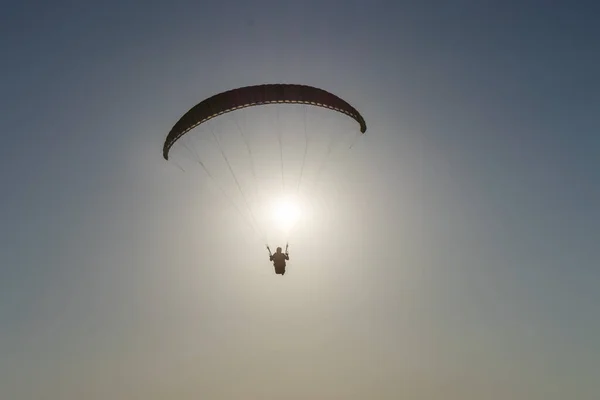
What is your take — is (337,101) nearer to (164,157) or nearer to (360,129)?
(360,129)

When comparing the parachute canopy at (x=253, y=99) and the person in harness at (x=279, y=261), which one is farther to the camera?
the person in harness at (x=279, y=261)

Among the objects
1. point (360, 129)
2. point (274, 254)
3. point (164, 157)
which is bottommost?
point (274, 254)

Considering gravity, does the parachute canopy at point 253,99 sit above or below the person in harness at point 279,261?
above

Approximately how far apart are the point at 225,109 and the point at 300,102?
3.99 m

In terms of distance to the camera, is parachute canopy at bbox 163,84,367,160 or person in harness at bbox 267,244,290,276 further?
person in harness at bbox 267,244,290,276

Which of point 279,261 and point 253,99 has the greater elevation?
point 253,99

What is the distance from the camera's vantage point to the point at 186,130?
2795 centimetres

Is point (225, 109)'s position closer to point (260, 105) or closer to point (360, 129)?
point (260, 105)

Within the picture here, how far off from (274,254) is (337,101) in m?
9.80

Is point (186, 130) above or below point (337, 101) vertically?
below

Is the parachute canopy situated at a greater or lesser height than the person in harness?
greater

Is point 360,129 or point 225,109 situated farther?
point 360,129

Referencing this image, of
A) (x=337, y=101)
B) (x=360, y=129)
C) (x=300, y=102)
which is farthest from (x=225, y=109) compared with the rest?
(x=360, y=129)

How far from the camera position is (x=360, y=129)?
2950cm
